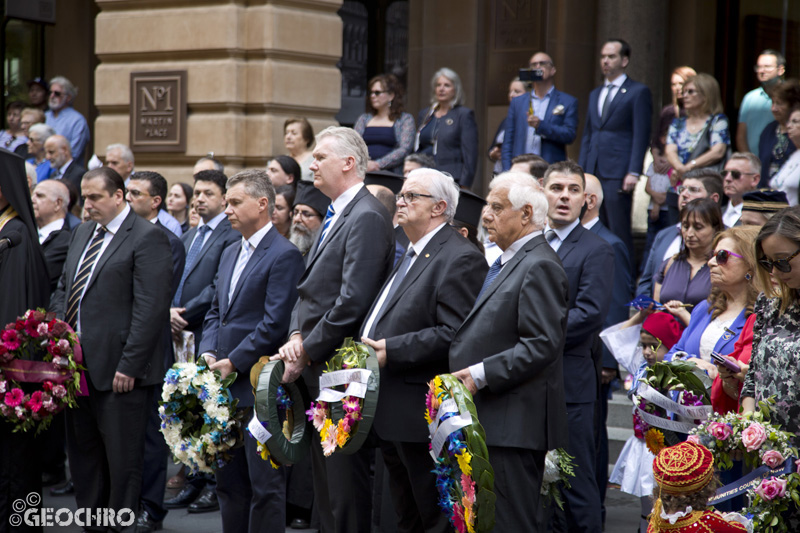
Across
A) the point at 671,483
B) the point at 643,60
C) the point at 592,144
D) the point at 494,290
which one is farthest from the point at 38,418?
the point at 643,60

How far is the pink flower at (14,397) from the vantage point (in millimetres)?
6543

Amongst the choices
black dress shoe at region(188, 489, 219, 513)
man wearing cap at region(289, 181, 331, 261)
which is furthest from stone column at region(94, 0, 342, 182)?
black dress shoe at region(188, 489, 219, 513)

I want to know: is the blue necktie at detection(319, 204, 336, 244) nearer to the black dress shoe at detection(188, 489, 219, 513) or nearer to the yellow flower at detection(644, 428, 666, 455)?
the yellow flower at detection(644, 428, 666, 455)

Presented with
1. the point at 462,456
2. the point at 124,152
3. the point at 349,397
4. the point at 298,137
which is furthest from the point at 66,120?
the point at 462,456

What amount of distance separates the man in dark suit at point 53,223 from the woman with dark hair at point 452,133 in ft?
11.9

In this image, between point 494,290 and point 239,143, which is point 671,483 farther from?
point 239,143

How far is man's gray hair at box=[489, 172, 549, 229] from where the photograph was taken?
527 centimetres

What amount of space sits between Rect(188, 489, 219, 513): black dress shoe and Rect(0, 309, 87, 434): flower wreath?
61.5 inches

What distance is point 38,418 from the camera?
6.56 meters

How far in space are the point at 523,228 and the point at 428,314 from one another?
0.67 m

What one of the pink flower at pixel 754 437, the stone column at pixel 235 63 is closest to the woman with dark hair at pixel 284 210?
the stone column at pixel 235 63

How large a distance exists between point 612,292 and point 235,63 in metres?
4.96

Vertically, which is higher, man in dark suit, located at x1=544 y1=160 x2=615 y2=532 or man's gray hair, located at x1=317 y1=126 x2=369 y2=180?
man's gray hair, located at x1=317 y1=126 x2=369 y2=180

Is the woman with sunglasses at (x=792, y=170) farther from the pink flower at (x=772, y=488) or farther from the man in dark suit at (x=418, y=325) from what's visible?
the pink flower at (x=772, y=488)
